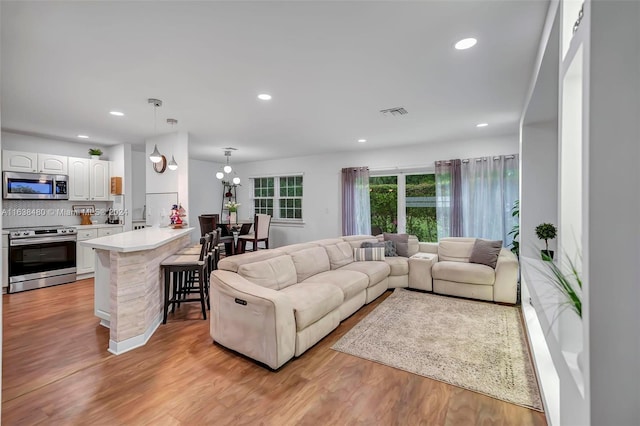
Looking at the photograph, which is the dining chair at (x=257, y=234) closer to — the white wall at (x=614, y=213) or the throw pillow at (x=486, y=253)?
the throw pillow at (x=486, y=253)

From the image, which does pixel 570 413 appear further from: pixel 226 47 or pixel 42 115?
pixel 42 115

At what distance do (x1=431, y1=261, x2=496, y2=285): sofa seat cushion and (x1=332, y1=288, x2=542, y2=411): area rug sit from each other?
0.32m

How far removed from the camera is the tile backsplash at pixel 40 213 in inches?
193

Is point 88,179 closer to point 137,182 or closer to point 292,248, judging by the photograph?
point 137,182

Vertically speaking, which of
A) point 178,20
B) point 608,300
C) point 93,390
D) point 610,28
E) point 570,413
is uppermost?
point 178,20

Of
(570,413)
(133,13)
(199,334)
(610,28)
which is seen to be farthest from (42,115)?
(570,413)

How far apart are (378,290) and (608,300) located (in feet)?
11.2

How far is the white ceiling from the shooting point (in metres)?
1.90

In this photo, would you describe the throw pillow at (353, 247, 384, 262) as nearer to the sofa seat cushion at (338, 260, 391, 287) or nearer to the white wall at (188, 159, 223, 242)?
the sofa seat cushion at (338, 260, 391, 287)

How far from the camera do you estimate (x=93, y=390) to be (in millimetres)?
2166

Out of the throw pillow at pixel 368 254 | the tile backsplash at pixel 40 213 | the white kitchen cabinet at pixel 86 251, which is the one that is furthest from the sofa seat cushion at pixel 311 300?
the tile backsplash at pixel 40 213

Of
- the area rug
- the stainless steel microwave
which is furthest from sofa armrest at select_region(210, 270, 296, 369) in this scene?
the stainless steel microwave

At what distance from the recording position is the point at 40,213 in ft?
17.2

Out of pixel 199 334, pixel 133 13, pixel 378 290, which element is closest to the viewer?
pixel 133 13
